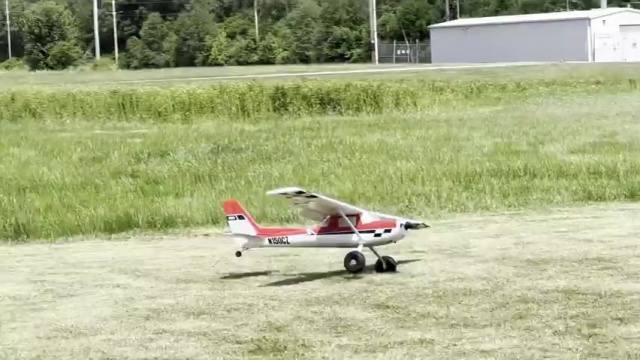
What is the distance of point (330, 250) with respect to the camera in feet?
36.5

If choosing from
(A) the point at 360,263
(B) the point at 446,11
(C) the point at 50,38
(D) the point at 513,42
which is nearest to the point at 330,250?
(A) the point at 360,263

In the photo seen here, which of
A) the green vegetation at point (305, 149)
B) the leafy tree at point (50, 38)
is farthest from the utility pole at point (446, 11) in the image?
the green vegetation at point (305, 149)

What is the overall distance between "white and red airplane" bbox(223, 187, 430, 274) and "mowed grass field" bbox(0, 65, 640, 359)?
0.30 metres

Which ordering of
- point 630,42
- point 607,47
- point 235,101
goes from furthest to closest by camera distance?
point 630,42
point 607,47
point 235,101

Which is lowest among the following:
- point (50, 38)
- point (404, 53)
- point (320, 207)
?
point (320, 207)

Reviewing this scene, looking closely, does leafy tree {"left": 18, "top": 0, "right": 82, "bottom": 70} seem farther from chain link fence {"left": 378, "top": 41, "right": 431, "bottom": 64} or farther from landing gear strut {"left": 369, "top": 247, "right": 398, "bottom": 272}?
landing gear strut {"left": 369, "top": 247, "right": 398, "bottom": 272}

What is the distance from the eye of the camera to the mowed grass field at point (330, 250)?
7715 millimetres

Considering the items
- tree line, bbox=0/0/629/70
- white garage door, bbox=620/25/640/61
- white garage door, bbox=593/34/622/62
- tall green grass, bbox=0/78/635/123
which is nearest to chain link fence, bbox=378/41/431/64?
tree line, bbox=0/0/629/70

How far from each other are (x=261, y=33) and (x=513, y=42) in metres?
28.1

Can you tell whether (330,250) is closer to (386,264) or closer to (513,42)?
(386,264)

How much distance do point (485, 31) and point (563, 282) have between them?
5746cm

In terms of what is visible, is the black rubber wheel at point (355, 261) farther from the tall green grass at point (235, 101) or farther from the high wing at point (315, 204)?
the tall green grass at point (235, 101)

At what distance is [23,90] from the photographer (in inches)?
1352

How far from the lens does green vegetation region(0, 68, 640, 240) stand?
46.5ft
